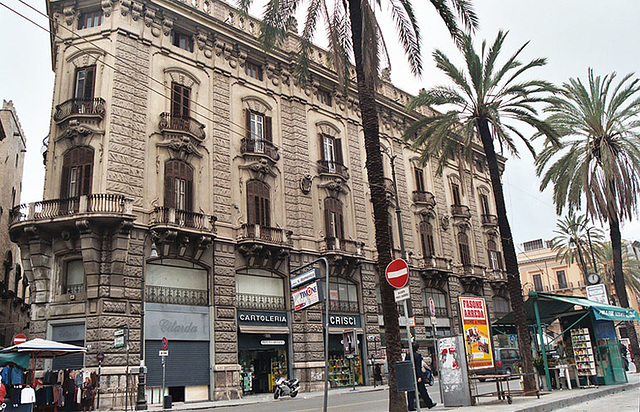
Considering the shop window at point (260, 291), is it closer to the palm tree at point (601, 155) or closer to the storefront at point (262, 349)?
the storefront at point (262, 349)

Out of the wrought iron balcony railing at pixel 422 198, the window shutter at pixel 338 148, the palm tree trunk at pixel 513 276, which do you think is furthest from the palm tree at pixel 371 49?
the wrought iron balcony railing at pixel 422 198

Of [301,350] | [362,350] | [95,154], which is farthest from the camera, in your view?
[362,350]

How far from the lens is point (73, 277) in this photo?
2305 centimetres

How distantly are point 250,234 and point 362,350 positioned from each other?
10400 millimetres

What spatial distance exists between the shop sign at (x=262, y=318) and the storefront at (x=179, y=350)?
1959mm

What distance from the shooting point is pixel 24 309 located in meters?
41.6

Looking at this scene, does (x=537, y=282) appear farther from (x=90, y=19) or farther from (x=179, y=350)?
(x=90, y=19)

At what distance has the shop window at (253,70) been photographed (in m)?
30.5

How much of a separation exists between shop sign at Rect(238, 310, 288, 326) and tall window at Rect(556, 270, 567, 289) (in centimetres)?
5250

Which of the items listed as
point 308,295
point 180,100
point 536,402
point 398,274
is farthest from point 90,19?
point 536,402

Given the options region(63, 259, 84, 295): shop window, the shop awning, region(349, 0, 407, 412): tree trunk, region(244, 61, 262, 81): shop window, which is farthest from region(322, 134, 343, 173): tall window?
region(349, 0, 407, 412): tree trunk

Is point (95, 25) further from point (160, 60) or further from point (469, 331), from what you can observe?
point (469, 331)

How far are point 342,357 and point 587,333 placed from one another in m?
14.6

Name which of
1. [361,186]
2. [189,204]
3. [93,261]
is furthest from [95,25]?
[361,186]
